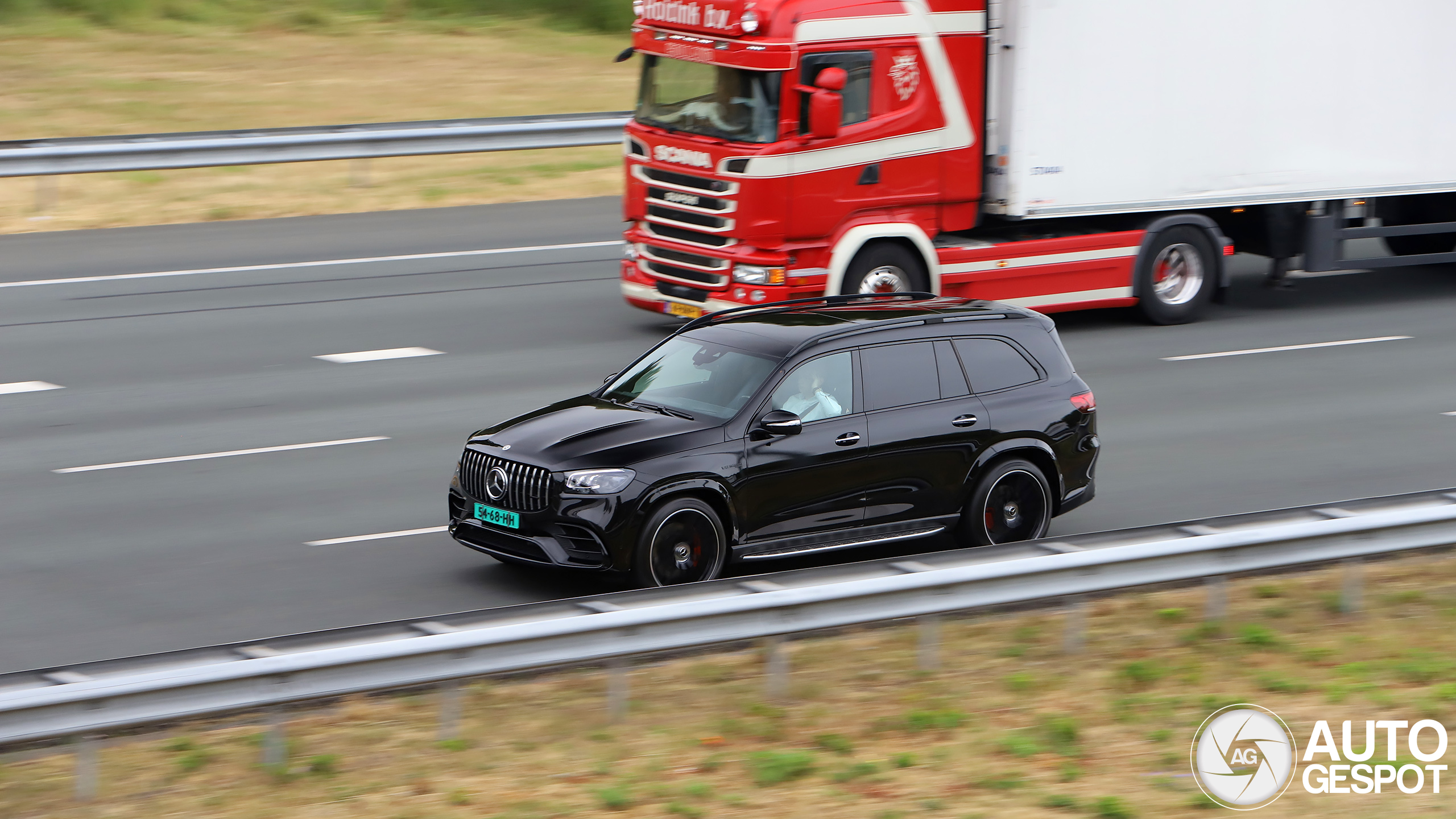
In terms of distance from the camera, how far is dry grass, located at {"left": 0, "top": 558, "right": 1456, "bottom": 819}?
7.04 metres

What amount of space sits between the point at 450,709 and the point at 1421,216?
1626cm

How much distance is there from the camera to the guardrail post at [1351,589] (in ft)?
31.7

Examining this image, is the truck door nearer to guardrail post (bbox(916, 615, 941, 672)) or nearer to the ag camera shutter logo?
guardrail post (bbox(916, 615, 941, 672))

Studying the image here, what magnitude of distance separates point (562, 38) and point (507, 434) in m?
27.9

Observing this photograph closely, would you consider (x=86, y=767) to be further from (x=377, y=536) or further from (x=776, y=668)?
(x=377, y=536)

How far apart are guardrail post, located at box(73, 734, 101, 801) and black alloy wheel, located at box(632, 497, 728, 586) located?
128 inches

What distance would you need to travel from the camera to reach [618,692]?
26.0 ft

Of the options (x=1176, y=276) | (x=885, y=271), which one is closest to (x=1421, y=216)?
(x=1176, y=276)

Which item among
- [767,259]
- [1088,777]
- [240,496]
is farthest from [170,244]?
[1088,777]

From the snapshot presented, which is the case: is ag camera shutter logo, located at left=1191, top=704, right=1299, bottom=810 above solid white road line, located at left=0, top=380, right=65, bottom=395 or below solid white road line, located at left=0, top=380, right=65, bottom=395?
below

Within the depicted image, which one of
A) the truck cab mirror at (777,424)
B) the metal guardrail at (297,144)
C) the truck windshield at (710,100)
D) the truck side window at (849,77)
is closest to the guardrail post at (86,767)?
the truck cab mirror at (777,424)

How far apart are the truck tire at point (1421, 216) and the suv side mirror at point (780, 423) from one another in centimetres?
1200

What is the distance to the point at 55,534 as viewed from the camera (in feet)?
A: 36.0

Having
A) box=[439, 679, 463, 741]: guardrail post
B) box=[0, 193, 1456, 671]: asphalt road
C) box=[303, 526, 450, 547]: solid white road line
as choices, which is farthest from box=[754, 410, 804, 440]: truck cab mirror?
box=[439, 679, 463, 741]: guardrail post
